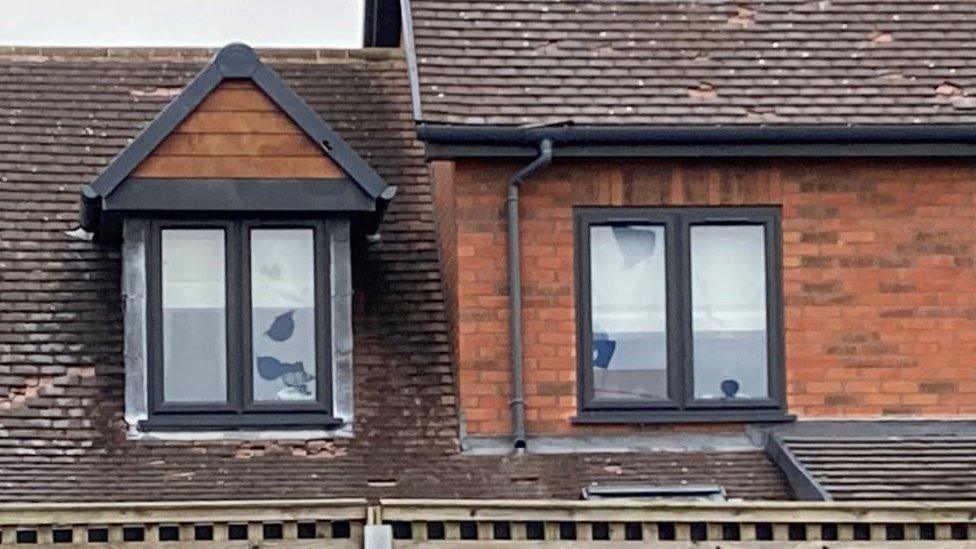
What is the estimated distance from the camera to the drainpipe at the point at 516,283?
1842cm

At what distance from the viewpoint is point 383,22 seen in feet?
75.3

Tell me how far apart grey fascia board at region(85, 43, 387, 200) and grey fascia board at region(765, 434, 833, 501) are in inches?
120

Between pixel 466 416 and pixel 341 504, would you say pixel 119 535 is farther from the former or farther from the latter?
pixel 466 416

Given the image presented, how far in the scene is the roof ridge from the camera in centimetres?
2123

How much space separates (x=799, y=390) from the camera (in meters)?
18.7

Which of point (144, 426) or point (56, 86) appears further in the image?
point (56, 86)

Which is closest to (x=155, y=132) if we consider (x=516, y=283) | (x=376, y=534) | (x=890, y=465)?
(x=516, y=283)

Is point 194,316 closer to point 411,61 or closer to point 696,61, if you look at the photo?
point 411,61

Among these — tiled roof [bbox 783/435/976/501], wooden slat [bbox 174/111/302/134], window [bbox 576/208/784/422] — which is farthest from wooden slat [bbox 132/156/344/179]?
tiled roof [bbox 783/435/976/501]

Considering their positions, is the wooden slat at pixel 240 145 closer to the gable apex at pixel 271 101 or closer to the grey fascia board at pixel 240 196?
the gable apex at pixel 271 101

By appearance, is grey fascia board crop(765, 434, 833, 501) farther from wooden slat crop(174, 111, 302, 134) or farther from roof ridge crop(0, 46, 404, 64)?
roof ridge crop(0, 46, 404, 64)

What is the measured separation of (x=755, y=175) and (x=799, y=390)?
1466 millimetres

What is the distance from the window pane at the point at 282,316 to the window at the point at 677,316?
5.89 feet

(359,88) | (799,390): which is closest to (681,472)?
(799,390)
